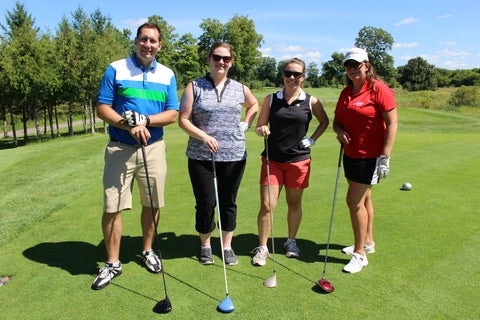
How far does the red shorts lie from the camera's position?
424cm

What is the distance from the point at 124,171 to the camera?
12.8 feet

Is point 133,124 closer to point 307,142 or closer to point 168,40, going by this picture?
point 307,142

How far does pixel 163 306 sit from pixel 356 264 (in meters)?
1.90

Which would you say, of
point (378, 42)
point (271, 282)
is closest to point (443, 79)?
point (378, 42)

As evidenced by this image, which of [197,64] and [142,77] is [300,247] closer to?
[142,77]

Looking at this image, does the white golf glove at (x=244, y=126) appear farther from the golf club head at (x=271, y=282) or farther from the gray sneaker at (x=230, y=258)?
the golf club head at (x=271, y=282)

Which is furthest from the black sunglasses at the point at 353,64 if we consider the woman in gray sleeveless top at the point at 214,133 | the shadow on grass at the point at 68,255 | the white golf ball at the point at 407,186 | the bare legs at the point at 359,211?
the white golf ball at the point at 407,186

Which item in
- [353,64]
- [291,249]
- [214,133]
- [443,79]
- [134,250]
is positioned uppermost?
[443,79]

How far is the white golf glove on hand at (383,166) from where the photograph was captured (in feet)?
12.6

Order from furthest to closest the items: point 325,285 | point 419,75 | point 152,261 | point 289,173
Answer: point 419,75 → point 289,173 → point 152,261 → point 325,285

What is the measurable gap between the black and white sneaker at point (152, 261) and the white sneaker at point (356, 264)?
1840 millimetres

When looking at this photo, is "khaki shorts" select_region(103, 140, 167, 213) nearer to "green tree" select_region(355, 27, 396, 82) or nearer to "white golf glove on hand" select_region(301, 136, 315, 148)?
"white golf glove on hand" select_region(301, 136, 315, 148)

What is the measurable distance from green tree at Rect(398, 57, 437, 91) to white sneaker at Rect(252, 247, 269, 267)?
82.7m

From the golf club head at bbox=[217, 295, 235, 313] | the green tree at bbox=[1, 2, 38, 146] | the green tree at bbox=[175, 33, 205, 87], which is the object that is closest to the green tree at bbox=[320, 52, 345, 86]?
the green tree at bbox=[175, 33, 205, 87]
